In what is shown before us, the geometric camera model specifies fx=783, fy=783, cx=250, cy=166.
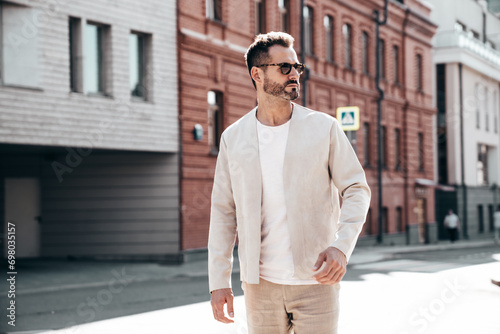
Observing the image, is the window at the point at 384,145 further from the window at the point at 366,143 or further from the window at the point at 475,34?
the window at the point at 475,34

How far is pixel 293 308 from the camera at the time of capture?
343 centimetres

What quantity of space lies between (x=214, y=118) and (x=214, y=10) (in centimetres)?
302

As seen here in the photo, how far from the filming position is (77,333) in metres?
Result: 9.07

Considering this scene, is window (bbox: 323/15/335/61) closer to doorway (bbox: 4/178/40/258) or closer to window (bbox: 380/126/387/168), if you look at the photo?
window (bbox: 380/126/387/168)

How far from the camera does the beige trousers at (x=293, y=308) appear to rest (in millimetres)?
3402

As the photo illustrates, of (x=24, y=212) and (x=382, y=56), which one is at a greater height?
(x=382, y=56)

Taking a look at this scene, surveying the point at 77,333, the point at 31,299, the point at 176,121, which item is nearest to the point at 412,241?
the point at 176,121

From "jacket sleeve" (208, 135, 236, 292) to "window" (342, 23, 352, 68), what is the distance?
27.4m

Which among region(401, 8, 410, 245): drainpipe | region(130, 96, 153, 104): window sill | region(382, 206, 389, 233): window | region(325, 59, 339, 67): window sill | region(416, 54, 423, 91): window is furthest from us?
region(416, 54, 423, 91): window

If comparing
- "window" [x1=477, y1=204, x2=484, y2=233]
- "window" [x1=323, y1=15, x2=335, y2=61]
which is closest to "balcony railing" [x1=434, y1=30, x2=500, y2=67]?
"window" [x1=477, y1=204, x2=484, y2=233]

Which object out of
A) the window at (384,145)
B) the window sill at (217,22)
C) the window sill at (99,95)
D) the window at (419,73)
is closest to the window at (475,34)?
the window at (419,73)

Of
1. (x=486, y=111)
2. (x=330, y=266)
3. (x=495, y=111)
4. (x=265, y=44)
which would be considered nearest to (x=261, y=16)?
(x=265, y=44)

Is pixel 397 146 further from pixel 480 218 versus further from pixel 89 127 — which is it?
pixel 89 127

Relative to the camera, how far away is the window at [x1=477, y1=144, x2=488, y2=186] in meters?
46.3
